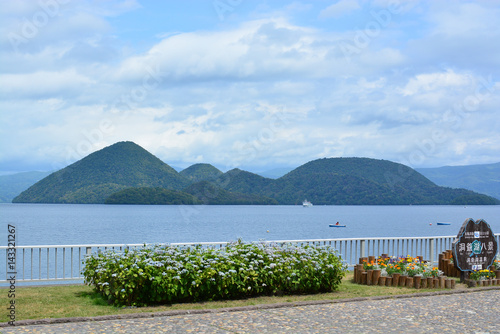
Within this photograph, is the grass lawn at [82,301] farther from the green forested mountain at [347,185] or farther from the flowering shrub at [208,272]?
the green forested mountain at [347,185]

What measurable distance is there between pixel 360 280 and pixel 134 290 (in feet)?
17.1

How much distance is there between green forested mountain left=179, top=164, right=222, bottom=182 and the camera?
151 metres

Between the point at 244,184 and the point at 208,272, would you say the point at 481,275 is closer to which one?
the point at 208,272

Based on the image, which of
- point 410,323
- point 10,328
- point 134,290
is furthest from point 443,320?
point 10,328

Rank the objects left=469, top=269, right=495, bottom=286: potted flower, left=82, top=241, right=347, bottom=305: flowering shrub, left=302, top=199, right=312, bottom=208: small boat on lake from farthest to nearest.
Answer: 1. left=302, top=199, right=312, bottom=208: small boat on lake
2. left=469, top=269, right=495, bottom=286: potted flower
3. left=82, top=241, right=347, bottom=305: flowering shrub

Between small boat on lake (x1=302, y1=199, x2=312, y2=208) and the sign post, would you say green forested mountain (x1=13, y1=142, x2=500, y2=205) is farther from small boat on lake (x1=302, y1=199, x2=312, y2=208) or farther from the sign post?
the sign post

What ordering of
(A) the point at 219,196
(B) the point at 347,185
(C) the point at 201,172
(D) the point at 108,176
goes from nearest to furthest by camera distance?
(D) the point at 108,176
(B) the point at 347,185
(C) the point at 201,172
(A) the point at 219,196

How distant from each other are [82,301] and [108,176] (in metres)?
131

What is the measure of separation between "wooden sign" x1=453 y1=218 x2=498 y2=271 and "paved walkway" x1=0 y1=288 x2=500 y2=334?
250cm

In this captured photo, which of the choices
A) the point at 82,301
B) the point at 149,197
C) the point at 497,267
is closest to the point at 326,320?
the point at 82,301

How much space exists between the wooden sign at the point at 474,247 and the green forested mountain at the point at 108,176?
419ft

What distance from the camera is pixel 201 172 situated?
153125mm

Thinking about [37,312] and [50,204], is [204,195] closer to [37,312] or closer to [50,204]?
[50,204]

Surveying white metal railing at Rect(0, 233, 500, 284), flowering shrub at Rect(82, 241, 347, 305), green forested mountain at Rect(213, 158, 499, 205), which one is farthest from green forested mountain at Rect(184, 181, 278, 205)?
flowering shrub at Rect(82, 241, 347, 305)
